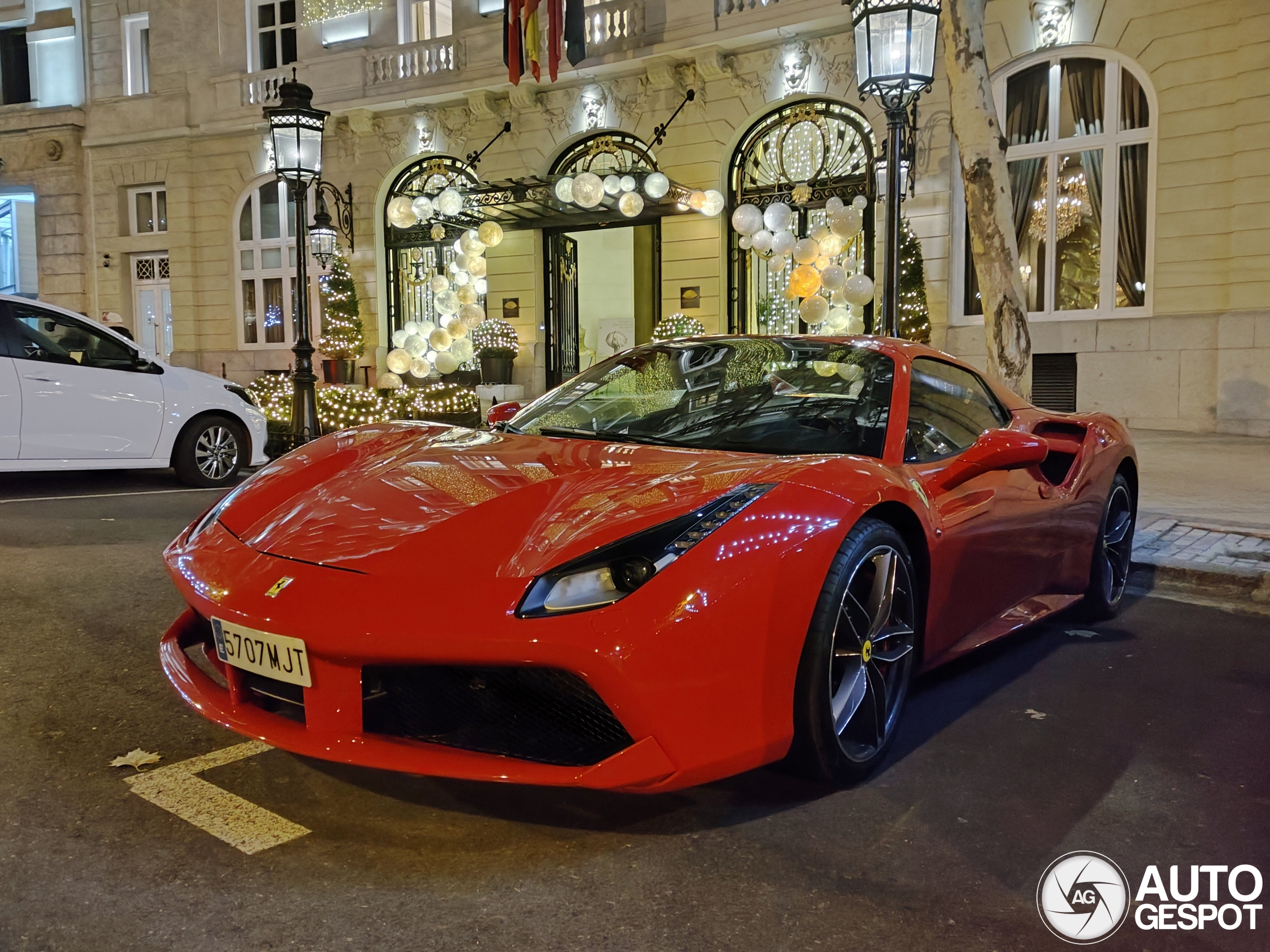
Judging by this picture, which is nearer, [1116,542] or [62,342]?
[1116,542]

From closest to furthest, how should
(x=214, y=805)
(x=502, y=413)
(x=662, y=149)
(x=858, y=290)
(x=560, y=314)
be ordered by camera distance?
(x=214, y=805) → (x=502, y=413) → (x=858, y=290) → (x=662, y=149) → (x=560, y=314)

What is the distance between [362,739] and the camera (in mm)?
2357

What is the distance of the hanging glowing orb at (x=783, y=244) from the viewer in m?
15.2

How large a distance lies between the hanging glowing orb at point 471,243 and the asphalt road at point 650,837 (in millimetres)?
14637

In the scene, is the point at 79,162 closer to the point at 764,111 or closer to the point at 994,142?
the point at 764,111

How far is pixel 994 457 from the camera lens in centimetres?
328

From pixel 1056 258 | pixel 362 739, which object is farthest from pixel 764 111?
pixel 362 739

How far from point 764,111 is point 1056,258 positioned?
5714 millimetres

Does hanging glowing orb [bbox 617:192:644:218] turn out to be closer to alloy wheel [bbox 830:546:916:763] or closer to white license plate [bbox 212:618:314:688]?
alloy wheel [bbox 830:546:916:763]

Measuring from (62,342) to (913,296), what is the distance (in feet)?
37.4

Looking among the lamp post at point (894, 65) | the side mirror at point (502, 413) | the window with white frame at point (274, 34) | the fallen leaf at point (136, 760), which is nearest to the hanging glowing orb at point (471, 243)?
the window with white frame at point (274, 34)

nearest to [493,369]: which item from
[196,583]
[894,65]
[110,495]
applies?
[110,495]

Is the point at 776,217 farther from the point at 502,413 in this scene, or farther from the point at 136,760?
the point at 136,760

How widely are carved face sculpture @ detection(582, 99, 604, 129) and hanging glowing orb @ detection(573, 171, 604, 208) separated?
308 centimetres
